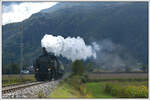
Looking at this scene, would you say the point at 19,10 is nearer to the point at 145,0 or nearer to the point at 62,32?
the point at 62,32

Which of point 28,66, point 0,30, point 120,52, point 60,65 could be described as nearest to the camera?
point 0,30

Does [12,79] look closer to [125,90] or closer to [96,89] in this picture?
[96,89]

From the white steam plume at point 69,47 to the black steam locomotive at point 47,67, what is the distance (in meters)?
1.97

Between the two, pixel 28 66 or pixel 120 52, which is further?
pixel 120 52

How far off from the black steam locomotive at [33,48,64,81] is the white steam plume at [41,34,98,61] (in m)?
1.97

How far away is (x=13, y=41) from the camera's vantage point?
2095cm

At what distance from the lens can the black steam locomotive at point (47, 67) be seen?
22.6 meters

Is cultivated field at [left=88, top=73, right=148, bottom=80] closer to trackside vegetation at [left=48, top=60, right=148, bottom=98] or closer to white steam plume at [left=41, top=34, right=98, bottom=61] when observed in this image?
trackside vegetation at [left=48, top=60, right=148, bottom=98]

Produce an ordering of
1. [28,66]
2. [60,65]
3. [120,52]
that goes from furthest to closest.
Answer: [60,65] < [120,52] < [28,66]

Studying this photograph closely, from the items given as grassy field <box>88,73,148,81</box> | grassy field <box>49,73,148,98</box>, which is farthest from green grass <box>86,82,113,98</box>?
grassy field <box>88,73,148,81</box>

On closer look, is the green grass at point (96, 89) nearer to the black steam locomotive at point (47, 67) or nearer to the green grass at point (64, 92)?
the green grass at point (64, 92)

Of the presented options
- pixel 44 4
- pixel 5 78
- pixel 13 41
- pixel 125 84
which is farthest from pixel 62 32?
pixel 125 84

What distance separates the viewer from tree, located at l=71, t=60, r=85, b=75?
2097 cm

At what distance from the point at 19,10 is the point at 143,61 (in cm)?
1020
